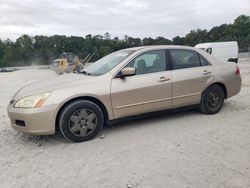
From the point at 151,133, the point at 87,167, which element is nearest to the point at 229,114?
the point at 151,133

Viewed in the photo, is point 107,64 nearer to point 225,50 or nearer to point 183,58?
point 183,58

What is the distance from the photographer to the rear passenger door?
5609 millimetres

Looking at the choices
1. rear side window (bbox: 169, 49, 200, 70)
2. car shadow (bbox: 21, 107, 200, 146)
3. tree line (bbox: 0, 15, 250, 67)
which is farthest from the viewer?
tree line (bbox: 0, 15, 250, 67)

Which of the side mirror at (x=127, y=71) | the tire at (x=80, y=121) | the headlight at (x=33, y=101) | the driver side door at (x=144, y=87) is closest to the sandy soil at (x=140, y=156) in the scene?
the tire at (x=80, y=121)

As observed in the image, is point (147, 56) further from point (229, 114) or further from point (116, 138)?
point (229, 114)

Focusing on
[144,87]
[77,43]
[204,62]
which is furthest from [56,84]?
[77,43]

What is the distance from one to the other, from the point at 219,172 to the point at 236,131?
1.71 m

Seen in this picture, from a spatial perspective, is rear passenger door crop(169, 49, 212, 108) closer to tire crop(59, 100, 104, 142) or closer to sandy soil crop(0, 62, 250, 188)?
sandy soil crop(0, 62, 250, 188)

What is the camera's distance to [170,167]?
3648 mm

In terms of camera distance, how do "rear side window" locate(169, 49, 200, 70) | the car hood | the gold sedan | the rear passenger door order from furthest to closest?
"rear side window" locate(169, 49, 200, 70) → the rear passenger door → the car hood → the gold sedan

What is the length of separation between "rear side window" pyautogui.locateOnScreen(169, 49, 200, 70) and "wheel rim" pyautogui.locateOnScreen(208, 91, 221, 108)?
681mm

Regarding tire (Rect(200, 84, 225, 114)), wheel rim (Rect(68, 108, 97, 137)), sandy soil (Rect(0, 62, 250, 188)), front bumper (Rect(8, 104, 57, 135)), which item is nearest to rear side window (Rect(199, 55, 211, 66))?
tire (Rect(200, 84, 225, 114))

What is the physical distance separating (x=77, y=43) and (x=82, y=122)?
7691 cm

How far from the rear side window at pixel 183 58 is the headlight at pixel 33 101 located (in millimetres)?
2539
